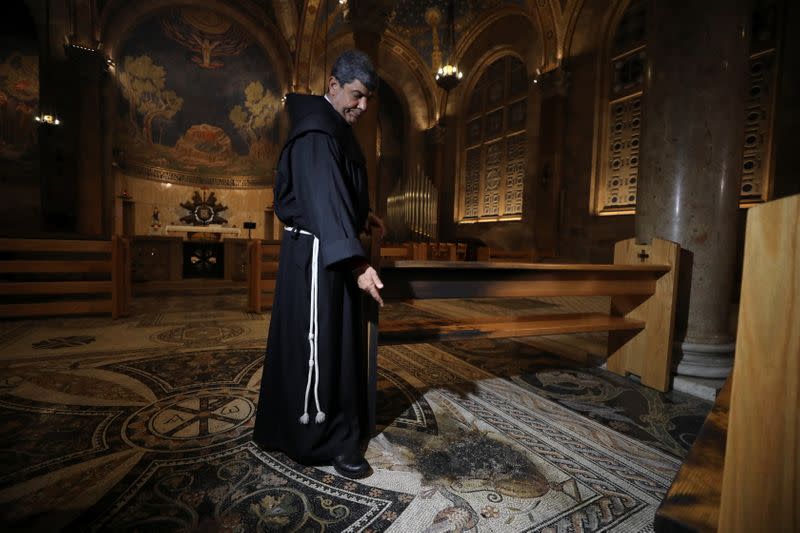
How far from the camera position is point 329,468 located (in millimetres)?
1624

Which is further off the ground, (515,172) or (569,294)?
(515,172)

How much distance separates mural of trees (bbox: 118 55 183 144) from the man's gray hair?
1278 centimetres

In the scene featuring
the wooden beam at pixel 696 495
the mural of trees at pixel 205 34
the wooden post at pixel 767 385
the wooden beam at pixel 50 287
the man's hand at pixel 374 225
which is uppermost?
the mural of trees at pixel 205 34

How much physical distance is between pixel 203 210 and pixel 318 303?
1247cm

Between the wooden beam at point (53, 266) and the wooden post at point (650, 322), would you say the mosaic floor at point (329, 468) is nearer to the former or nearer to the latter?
the wooden post at point (650, 322)

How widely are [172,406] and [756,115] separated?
7.90 m

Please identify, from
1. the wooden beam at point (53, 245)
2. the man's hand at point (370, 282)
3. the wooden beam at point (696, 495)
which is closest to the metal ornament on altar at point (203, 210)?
the wooden beam at point (53, 245)

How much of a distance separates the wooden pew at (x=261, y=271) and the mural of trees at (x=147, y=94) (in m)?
9.26

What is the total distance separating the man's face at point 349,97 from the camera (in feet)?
4.99

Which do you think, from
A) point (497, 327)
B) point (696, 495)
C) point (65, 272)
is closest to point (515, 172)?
point (497, 327)

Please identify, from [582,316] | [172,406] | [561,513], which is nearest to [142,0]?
[172,406]

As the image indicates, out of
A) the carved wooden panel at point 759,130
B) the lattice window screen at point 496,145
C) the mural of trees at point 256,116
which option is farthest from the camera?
→ the mural of trees at point 256,116

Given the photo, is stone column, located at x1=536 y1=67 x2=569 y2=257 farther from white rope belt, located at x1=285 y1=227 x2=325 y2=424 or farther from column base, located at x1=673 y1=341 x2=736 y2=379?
white rope belt, located at x1=285 y1=227 x2=325 y2=424

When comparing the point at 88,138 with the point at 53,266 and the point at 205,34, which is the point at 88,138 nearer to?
the point at 205,34
